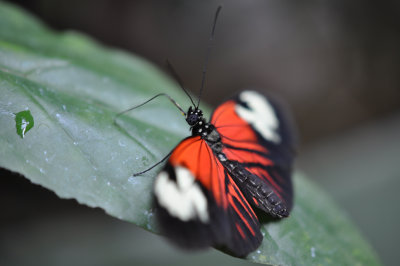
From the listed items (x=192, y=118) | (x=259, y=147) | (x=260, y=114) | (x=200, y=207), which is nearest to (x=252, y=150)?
(x=259, y=147)

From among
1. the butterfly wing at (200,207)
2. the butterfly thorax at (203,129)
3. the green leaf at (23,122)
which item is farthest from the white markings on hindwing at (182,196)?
the green leaf at (23,122)

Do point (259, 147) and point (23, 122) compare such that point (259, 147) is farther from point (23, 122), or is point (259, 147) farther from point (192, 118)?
point (23, 122)

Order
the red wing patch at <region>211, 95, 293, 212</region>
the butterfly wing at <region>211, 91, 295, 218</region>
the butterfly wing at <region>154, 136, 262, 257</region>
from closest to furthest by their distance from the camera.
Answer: the butterfly wing at <region>154, 136, 262, 257</region> < the butterfly wing at <region>211, 91, 295, 218</region> < the red wing patch at <region>211, 95, 293, 212</region>

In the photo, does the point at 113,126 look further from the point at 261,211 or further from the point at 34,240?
the point at 34,240

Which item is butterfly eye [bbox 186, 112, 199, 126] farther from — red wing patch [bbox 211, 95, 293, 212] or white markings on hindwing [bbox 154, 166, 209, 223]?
white markings on hindwing [bbox 154, 166, 209, 223]

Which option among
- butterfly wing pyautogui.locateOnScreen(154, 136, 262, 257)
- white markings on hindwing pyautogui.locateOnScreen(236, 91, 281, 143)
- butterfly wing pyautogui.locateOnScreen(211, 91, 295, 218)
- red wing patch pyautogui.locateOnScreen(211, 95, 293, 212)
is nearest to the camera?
butterfly wing pyautogui.locateOnScreen(154, 136, 262, 257)

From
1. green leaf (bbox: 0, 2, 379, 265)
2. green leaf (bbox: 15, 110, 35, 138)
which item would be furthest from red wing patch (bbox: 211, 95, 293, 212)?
green leaf (bbox: 15, 110, 35, 138)
